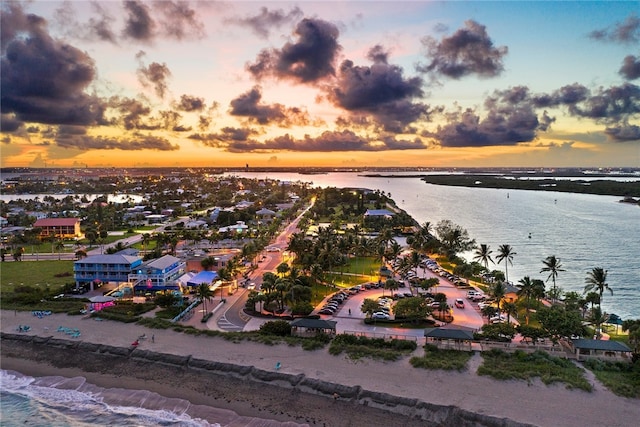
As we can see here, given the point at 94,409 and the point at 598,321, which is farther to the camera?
the point at 598,321

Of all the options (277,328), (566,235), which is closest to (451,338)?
(277,328)

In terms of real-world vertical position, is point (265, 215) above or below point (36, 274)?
above

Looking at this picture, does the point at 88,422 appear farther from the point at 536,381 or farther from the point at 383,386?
the point at 536,381

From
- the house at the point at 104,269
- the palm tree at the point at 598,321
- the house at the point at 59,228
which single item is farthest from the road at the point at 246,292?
the house at the point at 59,228

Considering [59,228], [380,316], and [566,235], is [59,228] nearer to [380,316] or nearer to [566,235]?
[380,316]

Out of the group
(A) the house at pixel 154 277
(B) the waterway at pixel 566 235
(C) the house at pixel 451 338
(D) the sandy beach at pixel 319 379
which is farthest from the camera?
(B) the waterway at pixel 566 235

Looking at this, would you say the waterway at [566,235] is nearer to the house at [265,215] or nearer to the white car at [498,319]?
the white car at [498,319]
